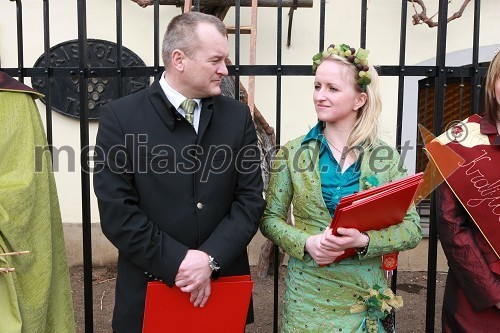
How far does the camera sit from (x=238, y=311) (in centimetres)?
221

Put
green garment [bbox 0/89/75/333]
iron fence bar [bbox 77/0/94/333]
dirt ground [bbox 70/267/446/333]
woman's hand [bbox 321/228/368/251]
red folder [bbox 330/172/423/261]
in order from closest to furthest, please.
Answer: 1. red folder [bbox 330/172/423/261]
2. woman's hand [bbox 321/228/368/251]
3. green garment [bbox 0/89/75/333]
4. iron fence bar [bbox 77/0/94/333]
5. dirt ground [bbox 70/267/446/333]

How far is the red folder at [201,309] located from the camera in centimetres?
213

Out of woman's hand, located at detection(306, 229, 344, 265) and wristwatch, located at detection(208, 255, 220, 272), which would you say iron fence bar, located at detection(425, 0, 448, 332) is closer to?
woman's hand, located at detection(306, 229, 344, 265)

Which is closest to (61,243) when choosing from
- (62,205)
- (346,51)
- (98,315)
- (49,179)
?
(49,179)

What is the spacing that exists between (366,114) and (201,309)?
97 cm

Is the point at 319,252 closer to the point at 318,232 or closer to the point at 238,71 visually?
the point at 318,232

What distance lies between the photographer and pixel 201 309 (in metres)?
2.19

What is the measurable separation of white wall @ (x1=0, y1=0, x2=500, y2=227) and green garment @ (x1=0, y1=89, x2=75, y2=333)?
312 centimetres

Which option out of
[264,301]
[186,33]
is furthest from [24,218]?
[264,301]

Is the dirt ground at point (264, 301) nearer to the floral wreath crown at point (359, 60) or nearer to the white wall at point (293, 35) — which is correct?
the white wall at point (293, 35)

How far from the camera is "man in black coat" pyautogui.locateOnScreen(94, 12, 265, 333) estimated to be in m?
2.13

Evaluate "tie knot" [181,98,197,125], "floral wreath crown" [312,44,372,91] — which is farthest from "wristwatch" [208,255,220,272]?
"floral wreath crown" [312,44,372,91]

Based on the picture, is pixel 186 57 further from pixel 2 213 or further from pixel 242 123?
pixel 2 213

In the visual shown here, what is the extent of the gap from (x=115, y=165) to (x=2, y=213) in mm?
445
